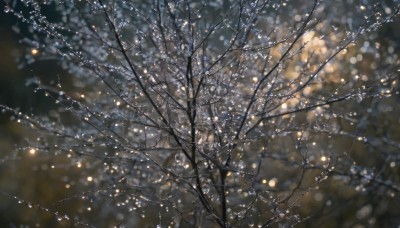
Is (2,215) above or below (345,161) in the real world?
above

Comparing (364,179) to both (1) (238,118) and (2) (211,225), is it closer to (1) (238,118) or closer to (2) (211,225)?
(2) (211,225)

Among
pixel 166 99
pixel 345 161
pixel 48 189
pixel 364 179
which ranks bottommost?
pixel 166 99

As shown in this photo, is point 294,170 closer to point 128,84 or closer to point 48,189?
point 128,84

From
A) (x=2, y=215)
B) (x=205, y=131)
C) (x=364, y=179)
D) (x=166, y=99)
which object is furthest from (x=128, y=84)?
(x=2, y=215)

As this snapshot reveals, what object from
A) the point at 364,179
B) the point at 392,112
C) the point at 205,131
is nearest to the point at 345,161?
the point at 364,179

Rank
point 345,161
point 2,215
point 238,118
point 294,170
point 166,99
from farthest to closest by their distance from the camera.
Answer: point 2,215 → point 294,170 → point 345,161 → point 238,118 → point 166,99

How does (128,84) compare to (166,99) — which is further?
(128,84)

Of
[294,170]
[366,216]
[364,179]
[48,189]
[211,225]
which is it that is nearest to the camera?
[211,225]
